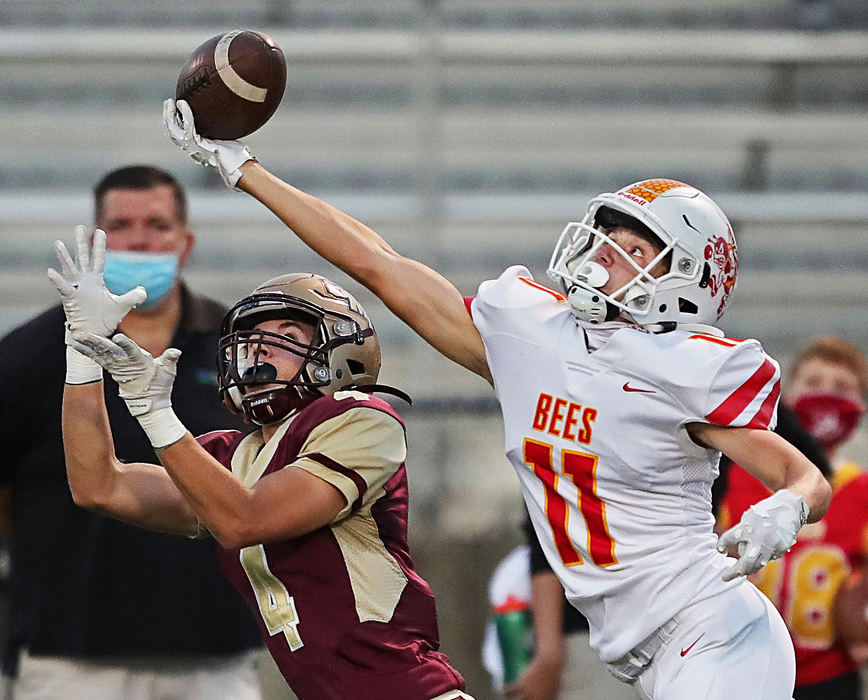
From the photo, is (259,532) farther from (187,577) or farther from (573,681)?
(573,681)

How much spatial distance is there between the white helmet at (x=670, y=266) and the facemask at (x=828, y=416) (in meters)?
1.90

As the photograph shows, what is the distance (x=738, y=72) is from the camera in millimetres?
7441

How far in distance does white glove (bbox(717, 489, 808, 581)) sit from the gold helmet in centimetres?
81

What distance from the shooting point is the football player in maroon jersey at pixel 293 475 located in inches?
96.2

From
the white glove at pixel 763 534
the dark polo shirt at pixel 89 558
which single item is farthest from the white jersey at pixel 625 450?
the dark polo shirt at pixel 89 558

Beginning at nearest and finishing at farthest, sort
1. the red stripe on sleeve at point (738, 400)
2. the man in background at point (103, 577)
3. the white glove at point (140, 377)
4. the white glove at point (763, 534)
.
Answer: the white glove at point (763, 534) → the white glove at point (140, 377) → the red stripe on sleeve at point (738, 400) → the man in background at point (103, 577)

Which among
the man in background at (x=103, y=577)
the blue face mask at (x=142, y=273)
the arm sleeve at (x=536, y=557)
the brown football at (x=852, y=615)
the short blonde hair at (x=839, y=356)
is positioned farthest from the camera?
the short blonde hair at (x=839, y=356)

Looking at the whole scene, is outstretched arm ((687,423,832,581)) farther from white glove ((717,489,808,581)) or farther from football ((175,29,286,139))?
football ((175,29,286,139))

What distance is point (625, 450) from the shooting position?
2.64 metres

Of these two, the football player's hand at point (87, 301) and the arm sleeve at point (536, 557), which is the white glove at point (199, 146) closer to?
the football player's hand at point (87, 301)

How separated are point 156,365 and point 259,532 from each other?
0.34 m

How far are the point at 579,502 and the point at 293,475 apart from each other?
1.85 feet

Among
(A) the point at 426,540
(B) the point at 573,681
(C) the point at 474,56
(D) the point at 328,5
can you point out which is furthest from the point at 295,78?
(B) the point at 573,681

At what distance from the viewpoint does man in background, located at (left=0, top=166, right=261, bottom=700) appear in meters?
3.53
